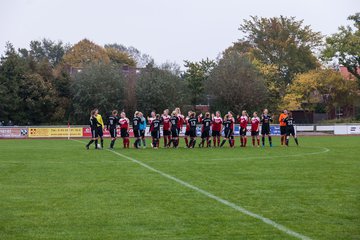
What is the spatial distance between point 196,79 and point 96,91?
11.8 meters

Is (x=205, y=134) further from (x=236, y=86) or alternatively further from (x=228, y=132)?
(x=236, y=86)

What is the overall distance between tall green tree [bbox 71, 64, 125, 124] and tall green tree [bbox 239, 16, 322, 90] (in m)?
22.8

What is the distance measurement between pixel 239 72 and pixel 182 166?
43.2m

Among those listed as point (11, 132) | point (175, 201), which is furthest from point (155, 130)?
point (11, 132)

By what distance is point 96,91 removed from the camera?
58812mm

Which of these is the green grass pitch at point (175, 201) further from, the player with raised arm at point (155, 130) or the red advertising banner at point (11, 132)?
the red advertising banner at point (11, 132)

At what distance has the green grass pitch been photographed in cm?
816

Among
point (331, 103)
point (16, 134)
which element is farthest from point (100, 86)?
point (331, 103)

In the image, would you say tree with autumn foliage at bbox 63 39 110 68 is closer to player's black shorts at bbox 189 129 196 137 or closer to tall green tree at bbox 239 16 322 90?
tall green tree at bbox 239 16 322 90

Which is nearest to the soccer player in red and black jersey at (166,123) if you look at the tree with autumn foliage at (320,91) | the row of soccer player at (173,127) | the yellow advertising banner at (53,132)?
the row of soccer player at (173,127)

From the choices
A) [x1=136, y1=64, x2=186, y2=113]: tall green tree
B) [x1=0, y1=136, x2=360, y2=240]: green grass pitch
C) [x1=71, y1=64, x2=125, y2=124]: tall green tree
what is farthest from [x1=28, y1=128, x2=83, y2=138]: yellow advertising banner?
[x1=0, y1=136, x2=360, y2=240]: green grass pitch

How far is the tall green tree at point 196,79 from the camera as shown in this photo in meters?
64.6

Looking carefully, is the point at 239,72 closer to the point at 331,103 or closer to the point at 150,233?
the point at 331,103

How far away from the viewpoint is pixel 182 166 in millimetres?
18266
